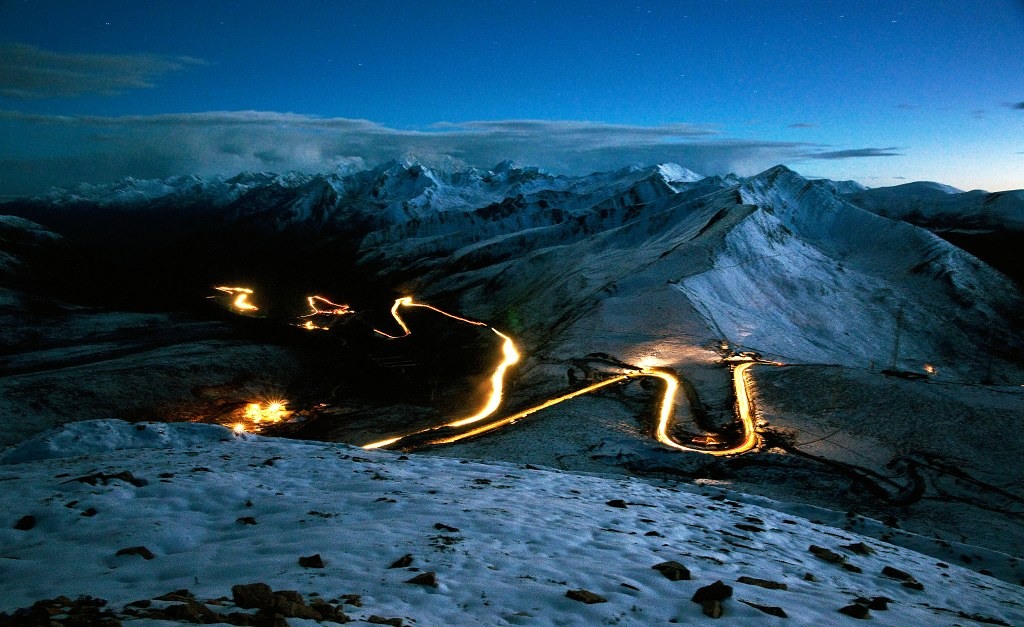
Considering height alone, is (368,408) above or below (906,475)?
below

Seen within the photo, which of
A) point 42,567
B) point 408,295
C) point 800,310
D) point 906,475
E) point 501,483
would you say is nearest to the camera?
point 42,567

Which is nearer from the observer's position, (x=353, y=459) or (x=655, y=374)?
(x=353, y=459)

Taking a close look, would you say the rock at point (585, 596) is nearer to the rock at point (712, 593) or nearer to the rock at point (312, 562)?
the rock at point (712, 593)

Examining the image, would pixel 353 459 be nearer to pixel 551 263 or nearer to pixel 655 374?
pixel 655 374

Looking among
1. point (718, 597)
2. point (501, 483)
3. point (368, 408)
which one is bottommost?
point (368, 408)

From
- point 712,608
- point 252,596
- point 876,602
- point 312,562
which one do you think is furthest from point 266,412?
point 876,602

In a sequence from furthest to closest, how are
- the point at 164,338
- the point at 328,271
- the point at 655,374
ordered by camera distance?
the point at 328,271 → the point at 164,338 → the point at 655,374

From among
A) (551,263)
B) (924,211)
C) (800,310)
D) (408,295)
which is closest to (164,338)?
(408,295)
